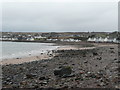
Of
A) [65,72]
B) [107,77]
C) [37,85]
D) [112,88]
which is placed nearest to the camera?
[112,88]

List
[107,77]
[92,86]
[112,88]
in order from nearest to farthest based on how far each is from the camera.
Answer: [112,88]
[92,86]
[107,77]

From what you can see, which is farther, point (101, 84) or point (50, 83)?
point (50, 83)

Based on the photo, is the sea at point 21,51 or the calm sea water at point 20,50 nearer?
the sea at point 21,51

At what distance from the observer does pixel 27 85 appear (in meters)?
11.3

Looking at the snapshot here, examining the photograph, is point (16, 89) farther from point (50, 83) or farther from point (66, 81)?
point (66, 81)

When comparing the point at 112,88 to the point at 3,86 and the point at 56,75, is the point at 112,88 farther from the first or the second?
the point at 3,86

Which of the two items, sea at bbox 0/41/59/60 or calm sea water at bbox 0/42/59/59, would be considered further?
calm sea water at bbox 0/42/59/59

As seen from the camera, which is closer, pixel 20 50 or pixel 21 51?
pixel 21 51

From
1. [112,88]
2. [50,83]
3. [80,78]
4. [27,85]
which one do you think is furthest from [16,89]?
[112,88]

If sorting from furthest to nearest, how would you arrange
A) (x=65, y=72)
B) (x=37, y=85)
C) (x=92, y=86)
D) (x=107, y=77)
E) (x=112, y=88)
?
(x=65, y=72) < (x=107, y=77) < (x=37, y=85) < (x=92, y=86) < (x=112, y=88)

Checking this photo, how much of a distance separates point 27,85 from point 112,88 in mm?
4200

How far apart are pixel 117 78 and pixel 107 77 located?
617mm

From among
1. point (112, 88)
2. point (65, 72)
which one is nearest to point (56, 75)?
point (65, 72)

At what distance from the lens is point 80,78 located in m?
11.8
